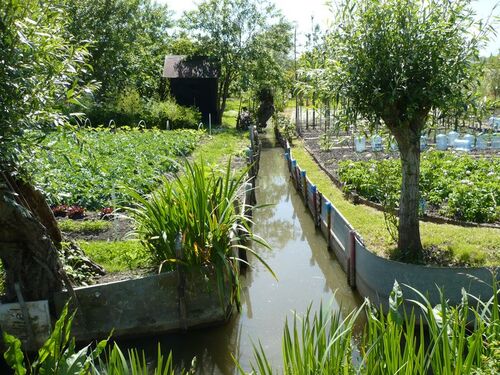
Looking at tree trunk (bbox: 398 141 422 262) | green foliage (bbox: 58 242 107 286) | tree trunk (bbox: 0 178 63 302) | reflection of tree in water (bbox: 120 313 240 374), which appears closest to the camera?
tree trunk (bbox: 0 178 63 302)

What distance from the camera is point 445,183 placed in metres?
11.3

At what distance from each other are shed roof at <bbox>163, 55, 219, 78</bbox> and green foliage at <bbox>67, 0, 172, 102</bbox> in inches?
95.6

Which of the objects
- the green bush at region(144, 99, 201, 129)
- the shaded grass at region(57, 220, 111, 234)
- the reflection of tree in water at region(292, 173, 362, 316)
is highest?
the green bush at region(144, 99, 201, 129)

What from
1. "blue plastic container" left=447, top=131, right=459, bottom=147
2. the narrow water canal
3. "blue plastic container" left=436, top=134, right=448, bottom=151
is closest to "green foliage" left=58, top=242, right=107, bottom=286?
the narrow water canal

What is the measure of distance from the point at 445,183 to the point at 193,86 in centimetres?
2242

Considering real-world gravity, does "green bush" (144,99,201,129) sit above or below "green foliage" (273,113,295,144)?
above

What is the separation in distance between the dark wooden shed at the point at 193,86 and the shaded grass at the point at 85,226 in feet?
70.3

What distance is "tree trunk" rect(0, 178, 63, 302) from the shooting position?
6523 mm

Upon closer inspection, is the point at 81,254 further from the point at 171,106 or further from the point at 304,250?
the point at 171,106

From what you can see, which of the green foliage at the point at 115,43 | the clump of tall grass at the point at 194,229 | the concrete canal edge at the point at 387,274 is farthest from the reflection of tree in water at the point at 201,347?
the green foliage at the point at 115,43

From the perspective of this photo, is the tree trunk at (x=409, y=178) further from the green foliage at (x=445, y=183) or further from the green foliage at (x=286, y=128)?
the green foliage at (x=286, y=128)

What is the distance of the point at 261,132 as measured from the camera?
103ft

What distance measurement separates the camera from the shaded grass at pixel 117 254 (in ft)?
26.3

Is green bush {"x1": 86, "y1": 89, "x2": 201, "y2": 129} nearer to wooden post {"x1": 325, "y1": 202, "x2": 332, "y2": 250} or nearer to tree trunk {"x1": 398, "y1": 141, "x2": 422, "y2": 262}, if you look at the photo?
wooden post {"x1": 325, "y1": 202, "x2": 332, "y2": 250}
